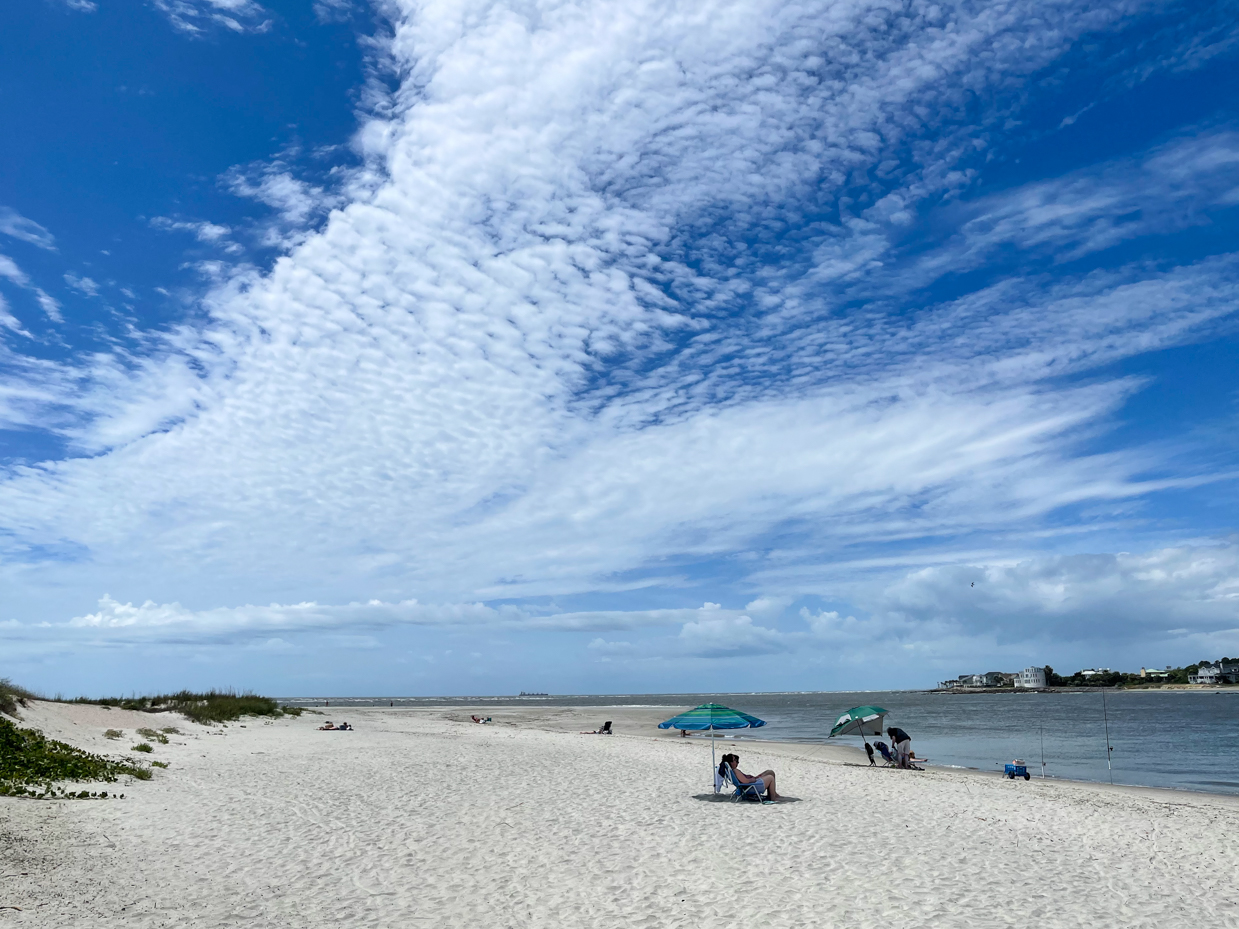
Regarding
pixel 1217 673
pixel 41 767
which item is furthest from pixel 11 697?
pixel 1217 673

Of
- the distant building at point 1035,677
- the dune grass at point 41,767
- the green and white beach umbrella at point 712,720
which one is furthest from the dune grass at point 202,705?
the distant building at point 1035,677

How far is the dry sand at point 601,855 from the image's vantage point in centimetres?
912

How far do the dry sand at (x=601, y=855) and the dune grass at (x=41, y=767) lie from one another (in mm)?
738

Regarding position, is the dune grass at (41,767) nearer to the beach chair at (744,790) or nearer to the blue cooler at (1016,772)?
the beach chair at (744,790)

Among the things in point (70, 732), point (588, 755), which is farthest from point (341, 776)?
point (70, 732)

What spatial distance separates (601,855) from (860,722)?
53.7 feet

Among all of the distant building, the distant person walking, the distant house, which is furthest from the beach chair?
the distant building

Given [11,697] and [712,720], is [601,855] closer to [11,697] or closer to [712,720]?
[712,720]

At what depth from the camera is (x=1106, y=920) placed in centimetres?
916

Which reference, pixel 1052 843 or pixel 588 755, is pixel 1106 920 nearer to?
pixel 1052 843

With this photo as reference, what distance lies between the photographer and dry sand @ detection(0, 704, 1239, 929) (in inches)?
359

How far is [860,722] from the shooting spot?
2589cm

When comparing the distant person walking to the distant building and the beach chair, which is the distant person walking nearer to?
the beach chair

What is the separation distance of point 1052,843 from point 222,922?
1269 cm
